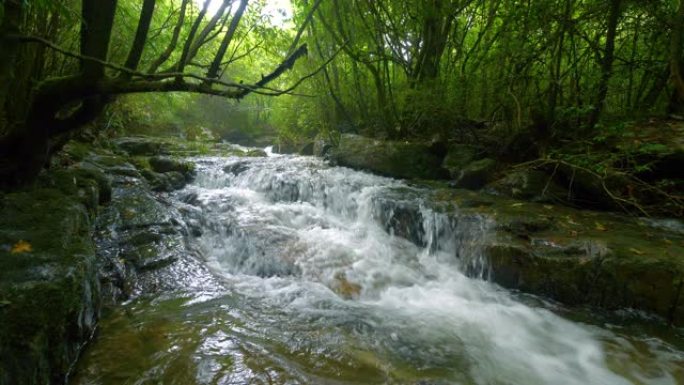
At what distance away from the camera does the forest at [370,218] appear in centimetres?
230

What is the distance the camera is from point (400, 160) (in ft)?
24.5

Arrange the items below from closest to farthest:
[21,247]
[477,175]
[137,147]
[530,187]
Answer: [21,247]
[530,187]
[477,175]
[137,147]

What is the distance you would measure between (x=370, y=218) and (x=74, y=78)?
4186mm

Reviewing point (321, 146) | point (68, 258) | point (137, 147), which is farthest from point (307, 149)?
point (68, 258)

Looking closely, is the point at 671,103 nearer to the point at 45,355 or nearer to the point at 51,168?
the point at 45,355

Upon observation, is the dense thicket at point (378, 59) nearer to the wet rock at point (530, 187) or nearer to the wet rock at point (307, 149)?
the wet rock at point (530, 187)

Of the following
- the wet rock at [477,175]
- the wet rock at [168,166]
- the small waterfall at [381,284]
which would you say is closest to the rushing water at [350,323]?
the small waterfall at [381,284]

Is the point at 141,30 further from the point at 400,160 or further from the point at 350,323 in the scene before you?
the point at 400,160

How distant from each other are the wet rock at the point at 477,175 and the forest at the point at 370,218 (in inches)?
1.9

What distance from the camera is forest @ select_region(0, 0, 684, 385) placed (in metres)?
2.30

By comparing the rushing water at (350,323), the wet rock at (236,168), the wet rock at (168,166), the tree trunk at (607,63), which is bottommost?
the rushing water at (350,323)

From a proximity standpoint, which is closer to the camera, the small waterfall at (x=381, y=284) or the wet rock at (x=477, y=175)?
the small waterfall at (x=381, y=284)

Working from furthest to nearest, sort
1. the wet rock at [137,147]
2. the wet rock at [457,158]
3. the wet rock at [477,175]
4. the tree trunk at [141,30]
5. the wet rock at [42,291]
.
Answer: the wet rock at [137,147] → the wet rock at [457,158] → the wet rock at [477,175] → the tree trunk at [141,30] → the wet rock at [42,291]

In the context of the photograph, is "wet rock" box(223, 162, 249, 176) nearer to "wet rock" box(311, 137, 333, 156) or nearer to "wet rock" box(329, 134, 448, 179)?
"wet rock" box(329, 134, 448, 179)
